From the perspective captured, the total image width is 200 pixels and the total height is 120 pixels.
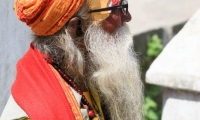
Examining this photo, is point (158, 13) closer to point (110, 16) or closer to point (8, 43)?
point (8, 43)

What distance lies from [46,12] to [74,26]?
156 mm

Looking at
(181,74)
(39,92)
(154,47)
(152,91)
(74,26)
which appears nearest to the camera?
(39,92)

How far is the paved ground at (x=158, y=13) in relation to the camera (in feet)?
19.1

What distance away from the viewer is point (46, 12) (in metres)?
2.66

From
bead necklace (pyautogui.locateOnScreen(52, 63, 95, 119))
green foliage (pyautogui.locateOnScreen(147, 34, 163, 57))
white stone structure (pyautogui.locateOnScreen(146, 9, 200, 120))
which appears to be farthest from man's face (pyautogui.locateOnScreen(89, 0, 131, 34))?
green foliage (pyautogui.locateOnScreen(147, 34, 163, 57))

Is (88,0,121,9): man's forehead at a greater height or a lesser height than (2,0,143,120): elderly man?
greater

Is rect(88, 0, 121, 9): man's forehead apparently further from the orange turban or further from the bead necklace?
the bead necklace

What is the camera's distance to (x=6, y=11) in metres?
3.54

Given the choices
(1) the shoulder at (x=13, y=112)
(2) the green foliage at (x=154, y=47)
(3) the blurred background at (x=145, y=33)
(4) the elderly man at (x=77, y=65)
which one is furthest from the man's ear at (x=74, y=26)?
(2) the green foliage at (x=154, y=47)

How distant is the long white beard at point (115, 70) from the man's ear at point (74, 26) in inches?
2.1

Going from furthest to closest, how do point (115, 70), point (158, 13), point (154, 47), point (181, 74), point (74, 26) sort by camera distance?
point (158, 13) → point (154, 47) → point (181, 74) → point (115, 70) → point (74, 26)

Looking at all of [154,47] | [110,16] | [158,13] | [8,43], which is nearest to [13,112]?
[110,16]

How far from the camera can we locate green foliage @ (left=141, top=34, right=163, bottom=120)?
5.44 meters

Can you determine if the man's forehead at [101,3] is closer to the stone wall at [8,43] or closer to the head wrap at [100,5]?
the head wrap at [100,5]
